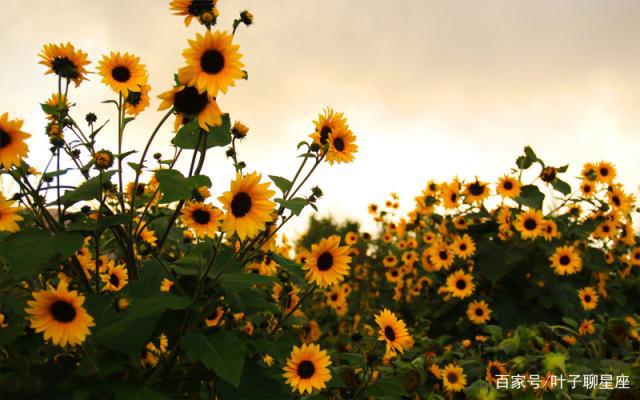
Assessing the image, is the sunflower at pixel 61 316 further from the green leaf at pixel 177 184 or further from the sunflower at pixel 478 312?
the sunflower at pixel 478 312

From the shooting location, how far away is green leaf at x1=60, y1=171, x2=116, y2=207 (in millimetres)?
2330

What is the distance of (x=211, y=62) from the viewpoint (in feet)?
6.86

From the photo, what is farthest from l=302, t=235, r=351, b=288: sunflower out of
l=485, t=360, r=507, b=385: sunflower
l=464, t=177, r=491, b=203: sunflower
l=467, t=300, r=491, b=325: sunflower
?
l=464, t=177, r=491, b=203: sunflower

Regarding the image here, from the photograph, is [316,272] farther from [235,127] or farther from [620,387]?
[620,387]

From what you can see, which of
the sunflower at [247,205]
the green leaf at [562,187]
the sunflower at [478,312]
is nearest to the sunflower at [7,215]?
the sunflower at [247,205]

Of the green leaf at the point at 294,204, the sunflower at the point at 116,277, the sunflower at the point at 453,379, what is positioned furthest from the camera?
the sunflower at the point at 453,379

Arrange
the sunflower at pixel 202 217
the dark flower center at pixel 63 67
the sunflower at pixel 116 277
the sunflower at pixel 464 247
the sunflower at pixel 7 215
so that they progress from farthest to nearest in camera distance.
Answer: the sunflower at pixel 464 247 < the sunflower at pixel 116 277 < the dark flower center at pixel 63 67 < the sunflower at pixel 202 217 < the sunflower at pixel 7 215

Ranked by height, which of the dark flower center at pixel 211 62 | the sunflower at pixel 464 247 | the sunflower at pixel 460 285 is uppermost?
the sunflower at pixel 464 247

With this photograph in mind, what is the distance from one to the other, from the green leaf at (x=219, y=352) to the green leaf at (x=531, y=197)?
3.85 meters

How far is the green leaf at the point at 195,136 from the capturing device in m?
2.40

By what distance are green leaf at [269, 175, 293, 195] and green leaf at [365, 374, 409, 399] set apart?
104 centimetres

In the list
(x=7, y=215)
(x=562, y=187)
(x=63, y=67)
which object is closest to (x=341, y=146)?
(x=63, y=67)

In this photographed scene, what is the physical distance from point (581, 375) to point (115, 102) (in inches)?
111

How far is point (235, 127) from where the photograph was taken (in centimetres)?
275
